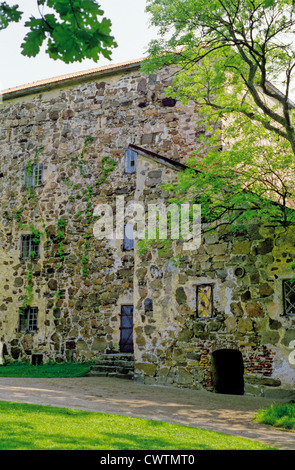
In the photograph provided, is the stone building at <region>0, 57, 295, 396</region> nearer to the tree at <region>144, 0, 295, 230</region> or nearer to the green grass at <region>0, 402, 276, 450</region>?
the tree at <region>144, 0, 295, 230</region>

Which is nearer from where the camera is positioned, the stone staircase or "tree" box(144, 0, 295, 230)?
"tree" box(144, 0, 295, 230)

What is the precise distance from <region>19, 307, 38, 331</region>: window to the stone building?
0.04 meters

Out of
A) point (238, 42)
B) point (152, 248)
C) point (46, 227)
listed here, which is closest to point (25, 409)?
point (152, 248)

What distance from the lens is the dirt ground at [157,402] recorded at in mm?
7477

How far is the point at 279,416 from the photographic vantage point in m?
8.10

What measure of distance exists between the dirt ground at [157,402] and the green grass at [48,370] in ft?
4.61

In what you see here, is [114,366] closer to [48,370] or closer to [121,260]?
[48,370]

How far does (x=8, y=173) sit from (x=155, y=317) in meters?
9.36

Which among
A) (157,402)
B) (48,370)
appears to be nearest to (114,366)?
(48,370)

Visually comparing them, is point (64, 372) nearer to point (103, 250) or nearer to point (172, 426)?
point (103, 250)

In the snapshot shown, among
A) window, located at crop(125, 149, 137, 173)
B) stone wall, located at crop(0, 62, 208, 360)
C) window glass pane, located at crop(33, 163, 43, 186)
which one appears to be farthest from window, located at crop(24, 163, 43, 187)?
window, located at crop(125, 149, 137, 173)

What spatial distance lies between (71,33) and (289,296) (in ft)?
27.6

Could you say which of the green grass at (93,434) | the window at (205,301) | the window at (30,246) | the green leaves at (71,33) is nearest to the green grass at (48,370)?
the window at (30,246)

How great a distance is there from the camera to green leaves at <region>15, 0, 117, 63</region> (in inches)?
137
